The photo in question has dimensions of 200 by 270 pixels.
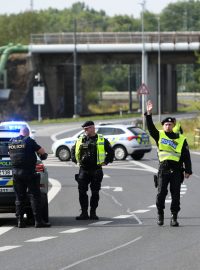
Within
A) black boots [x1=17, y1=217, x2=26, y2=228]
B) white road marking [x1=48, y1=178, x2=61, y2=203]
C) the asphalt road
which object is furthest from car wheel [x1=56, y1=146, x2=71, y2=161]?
black boots [x1=17, y1=217, x2=26, y2=228]

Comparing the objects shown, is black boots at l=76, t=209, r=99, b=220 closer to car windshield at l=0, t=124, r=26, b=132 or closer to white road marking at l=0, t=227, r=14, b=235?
white road marking at l=0, t=227, r=14, b=235

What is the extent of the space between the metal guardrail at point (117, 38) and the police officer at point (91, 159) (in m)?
75.3

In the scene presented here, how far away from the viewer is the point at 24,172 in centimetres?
1644

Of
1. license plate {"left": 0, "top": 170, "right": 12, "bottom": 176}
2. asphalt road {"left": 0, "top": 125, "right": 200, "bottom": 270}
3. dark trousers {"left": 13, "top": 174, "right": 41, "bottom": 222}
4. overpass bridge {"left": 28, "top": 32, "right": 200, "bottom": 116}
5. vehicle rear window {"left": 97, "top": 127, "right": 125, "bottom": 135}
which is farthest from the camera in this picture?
overpass bridge {"left": 28, "top": 32, "right": 200, "bottom": 116}

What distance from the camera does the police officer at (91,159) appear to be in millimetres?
17688

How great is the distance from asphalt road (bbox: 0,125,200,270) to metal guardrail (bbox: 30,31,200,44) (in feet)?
232

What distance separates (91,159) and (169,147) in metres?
1.91

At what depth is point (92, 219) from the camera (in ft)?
58.2

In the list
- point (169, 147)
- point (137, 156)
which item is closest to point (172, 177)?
point (169, 147)

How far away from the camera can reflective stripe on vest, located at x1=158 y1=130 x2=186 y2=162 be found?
53.3 feet

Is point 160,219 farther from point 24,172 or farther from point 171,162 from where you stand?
point 24,172

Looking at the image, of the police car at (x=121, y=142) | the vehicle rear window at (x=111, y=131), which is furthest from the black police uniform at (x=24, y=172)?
the vehicle rear window at (x=111, y=131)

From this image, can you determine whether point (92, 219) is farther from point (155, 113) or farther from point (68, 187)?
point (155, 113)

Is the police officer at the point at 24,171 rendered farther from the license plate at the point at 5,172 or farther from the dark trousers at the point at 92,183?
the dark trousers at the point at 92,183
